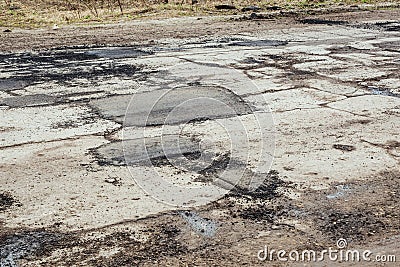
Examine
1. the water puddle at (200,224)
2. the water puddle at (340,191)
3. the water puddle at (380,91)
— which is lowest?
the water puddle at (340,191)

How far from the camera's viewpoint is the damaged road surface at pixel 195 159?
406 centimetres

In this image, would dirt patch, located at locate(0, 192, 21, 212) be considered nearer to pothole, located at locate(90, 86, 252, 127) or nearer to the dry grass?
pothole, located at locate(90, 86, 252, 127)

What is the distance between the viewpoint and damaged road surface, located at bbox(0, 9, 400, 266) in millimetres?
4059

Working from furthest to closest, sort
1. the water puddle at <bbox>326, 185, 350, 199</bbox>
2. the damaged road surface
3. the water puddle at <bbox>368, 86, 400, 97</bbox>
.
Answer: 1. the water puddle at <bbox>368, 86, 400, 97</bbox>
2. the water puddle at <bbox>326, 185, 350, 199</bbox>
3. the damaged road surface

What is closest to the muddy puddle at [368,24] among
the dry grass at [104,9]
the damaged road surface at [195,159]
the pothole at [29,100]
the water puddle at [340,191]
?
the dry grass at [104,9]

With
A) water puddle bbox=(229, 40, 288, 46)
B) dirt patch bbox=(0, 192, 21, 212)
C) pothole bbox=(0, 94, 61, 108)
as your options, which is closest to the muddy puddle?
water puddle bbox=(229, 40, 288, 46)

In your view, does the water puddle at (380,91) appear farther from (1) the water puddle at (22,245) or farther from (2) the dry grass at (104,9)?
(2) the dry grass at (104,9)

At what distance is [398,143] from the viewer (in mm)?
6008

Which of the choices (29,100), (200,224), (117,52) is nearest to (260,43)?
(117,52)

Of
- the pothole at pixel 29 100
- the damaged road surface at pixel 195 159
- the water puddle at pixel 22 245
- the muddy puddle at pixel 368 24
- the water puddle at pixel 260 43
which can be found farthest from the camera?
the muddy puddle at pixel 368 24

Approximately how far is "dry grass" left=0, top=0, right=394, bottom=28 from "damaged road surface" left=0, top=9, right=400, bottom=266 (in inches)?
217

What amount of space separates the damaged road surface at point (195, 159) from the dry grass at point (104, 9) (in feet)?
18.1

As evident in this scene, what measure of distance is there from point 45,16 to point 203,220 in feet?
40.8

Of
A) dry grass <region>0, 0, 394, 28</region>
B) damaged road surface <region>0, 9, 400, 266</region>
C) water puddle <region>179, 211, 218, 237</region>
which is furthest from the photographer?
dry grass <region>0, 0, 394, 28</region>
